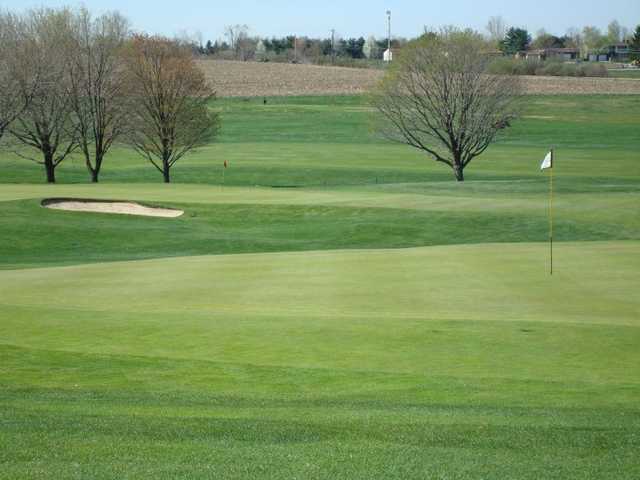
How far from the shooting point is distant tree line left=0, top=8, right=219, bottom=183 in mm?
58250

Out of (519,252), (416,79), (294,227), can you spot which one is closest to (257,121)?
(416,79)

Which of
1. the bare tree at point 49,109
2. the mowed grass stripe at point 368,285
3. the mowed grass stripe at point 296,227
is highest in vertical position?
the bare tree at point 49,109

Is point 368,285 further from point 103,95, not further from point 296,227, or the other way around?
point 103,95

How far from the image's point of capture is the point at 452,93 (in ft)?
199

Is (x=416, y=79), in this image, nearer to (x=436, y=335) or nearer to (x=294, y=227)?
(x=294, y=227)

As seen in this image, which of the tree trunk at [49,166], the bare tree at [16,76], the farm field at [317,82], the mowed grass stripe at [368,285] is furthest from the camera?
the farm field at [317,82]

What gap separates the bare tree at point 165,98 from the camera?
58250 millimetres

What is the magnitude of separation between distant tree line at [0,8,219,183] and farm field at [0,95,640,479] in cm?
2062

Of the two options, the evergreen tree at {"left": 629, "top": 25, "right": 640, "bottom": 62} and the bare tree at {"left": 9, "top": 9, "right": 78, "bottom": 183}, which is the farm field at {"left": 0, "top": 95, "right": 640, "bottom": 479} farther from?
the evergreen tree at {"left": 629, "top": 25, "right": 640, "bottom": 62}

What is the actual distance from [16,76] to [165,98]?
29.7 feet

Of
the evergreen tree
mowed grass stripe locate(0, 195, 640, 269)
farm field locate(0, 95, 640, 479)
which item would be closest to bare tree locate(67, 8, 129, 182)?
mowed grass stripe locate(0, 195, 640, 269)

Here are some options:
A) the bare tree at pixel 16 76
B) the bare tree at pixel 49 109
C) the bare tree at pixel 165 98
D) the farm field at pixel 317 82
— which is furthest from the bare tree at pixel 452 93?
the farm field at pixel 317 82

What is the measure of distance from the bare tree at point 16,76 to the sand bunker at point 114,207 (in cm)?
1559

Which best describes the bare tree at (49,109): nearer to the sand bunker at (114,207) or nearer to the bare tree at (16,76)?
the bare tree at (16,76)
